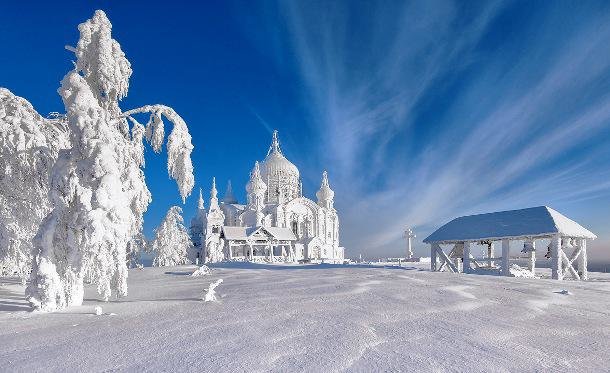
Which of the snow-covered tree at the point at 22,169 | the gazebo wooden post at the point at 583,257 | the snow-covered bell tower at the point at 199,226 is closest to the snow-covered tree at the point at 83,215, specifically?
the snow-covered tree at the point at 22,169

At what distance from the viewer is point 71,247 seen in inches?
306

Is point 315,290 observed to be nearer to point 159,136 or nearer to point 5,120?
point 159,136

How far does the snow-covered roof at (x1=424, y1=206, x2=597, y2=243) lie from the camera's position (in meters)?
17.0

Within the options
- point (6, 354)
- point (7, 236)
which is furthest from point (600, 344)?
point (7, 236)

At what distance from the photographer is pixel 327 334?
15.5 ft

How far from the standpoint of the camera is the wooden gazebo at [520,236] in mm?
16703

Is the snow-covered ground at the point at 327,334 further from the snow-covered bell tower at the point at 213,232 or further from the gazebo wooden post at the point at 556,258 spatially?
the snow-covered bell tower at the point at 213,232

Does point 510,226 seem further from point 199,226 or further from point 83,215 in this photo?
point 199,226

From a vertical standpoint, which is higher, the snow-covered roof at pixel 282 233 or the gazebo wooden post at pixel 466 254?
the snow-covered roof at pixel 282 233

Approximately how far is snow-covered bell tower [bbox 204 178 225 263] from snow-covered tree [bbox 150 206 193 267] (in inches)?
146

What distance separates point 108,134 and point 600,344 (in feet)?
30.7

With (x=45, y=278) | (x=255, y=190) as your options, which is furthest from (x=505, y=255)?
(x=255, y=190)

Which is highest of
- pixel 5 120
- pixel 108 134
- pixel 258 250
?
pixel 5 120

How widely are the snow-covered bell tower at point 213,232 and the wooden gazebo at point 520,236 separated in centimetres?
3235
